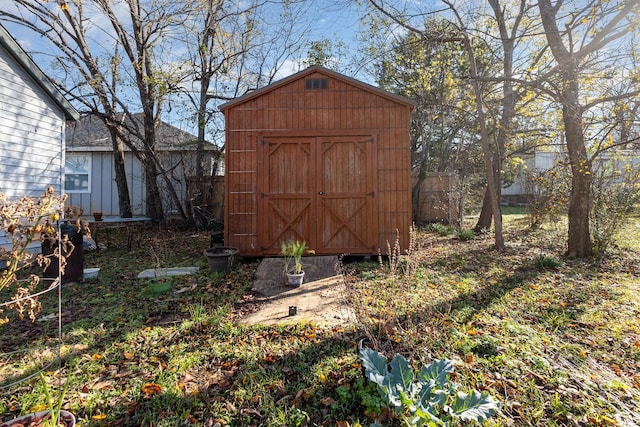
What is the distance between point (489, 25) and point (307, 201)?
24.5 ft

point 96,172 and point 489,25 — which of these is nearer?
point 489,25

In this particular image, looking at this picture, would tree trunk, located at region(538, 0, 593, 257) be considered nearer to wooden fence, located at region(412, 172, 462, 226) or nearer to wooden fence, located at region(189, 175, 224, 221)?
wooden fence, located at region(412, 172, 462, 226)

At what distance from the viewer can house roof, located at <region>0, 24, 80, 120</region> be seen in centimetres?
586

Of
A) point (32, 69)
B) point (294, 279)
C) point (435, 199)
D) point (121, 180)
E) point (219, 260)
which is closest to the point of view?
point (294, 279)

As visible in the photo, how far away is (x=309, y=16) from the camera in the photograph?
34.2 feet

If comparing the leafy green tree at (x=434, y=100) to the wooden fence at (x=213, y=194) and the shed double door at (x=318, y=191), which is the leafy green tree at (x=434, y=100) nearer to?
the shed double door at (x=318, y=191)

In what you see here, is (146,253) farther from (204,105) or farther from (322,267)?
(204,105)

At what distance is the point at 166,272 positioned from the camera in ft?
17.8

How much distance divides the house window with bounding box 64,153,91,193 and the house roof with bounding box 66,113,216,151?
1.58 feet

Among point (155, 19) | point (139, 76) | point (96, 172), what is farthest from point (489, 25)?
point (96, 172)

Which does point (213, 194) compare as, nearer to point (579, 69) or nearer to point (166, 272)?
point (166, 272)

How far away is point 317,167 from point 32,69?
5757 mm

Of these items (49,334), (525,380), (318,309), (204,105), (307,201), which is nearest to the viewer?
(525,380)

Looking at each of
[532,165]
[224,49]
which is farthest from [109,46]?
[532,165]
